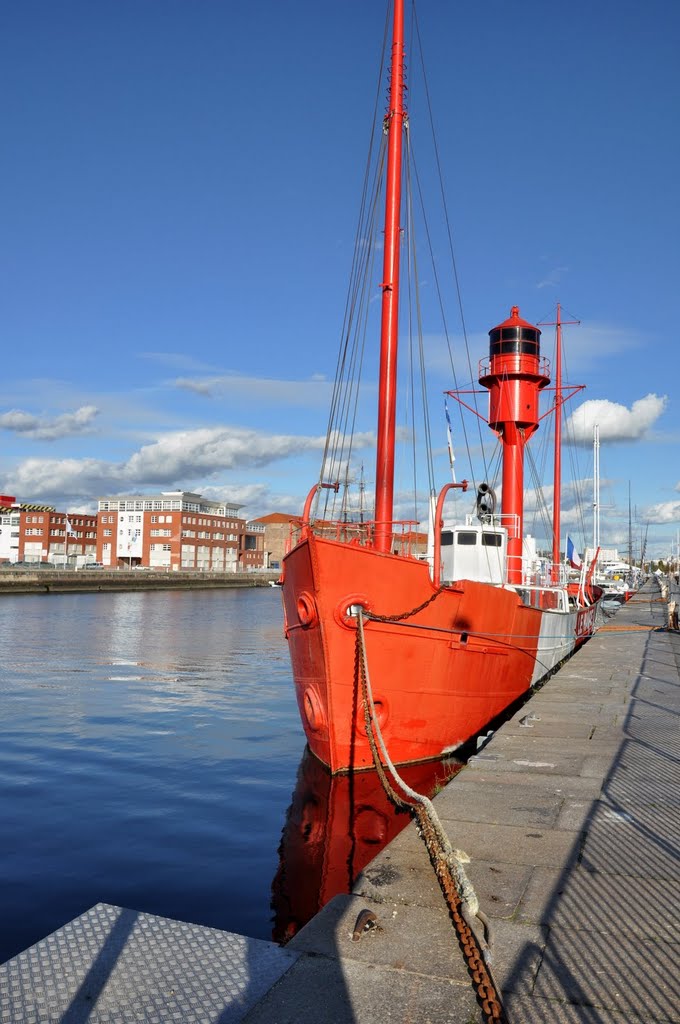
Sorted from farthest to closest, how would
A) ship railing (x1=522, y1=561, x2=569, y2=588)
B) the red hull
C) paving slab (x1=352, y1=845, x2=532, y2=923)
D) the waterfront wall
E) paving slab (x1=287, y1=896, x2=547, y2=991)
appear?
the waterfront wall, ship railing (x1=522, y1=561, x2=569, y2=588), the red hull, paving slab (x1=352, y1=845, x2=532, y2=923), paving slab (x1=287, y1=896, x2=547, y2=991)

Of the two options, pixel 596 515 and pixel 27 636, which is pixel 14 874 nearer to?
pixel 27 636

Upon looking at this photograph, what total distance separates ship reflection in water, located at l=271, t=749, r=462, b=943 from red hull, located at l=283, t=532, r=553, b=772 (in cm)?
31

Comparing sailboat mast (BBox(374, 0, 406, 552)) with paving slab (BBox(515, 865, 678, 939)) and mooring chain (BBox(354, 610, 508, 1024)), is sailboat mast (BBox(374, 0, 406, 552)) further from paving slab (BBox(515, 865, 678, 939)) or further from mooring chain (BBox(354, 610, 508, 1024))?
paving slab (BBox(515, 865, 678, 939))

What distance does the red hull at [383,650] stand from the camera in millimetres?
9969

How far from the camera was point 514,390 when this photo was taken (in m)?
21.3

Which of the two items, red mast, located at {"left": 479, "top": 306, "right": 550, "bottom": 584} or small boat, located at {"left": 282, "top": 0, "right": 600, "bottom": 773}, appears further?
red mast, located at {"left": 479, "top": 306, "right": 550, "bottom": 584}

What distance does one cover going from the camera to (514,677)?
1470 cm

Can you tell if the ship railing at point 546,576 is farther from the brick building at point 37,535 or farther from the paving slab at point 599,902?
the brick building at point 37,535

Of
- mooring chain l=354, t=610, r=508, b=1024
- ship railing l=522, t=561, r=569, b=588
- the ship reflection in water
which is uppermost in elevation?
ship railing l=522, t=561, r=569, b=588

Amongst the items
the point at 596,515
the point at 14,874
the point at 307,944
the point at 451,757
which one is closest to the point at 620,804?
the point at 307,944

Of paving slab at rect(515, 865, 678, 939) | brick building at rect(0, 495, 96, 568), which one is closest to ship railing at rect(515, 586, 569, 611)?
paving slab at rect(515, 865, 678, 939)

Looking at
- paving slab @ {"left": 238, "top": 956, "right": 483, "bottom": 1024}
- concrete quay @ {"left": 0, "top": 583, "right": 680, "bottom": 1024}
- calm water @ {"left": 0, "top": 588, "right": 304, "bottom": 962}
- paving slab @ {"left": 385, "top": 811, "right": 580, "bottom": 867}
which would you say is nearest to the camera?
paving slab @ {"left": 238, "top": 956, "right": 483, "bottom": 1024}

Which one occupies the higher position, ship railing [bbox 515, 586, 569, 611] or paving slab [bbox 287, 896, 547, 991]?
ship railing [bbox 515, 586, 569, 611]

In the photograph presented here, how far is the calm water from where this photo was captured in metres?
7.59
